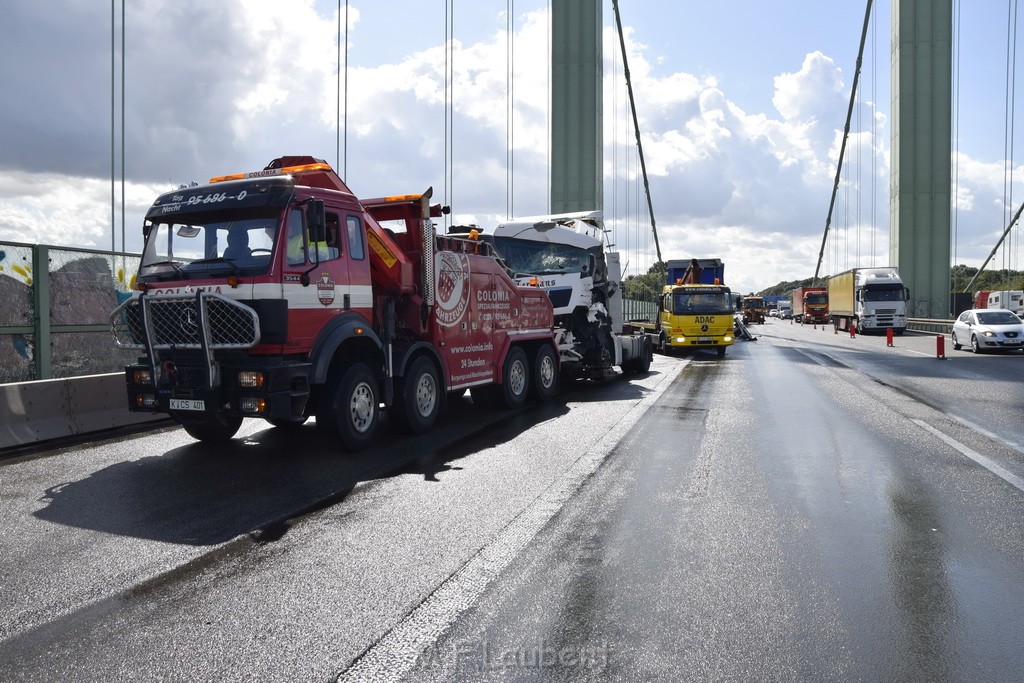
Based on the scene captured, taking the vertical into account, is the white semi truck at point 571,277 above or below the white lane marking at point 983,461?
above

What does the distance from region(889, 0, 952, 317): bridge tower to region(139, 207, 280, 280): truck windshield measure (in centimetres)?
4981

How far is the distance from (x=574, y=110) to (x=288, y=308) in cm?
3665

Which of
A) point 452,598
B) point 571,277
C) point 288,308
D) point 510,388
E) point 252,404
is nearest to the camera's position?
point 452,598

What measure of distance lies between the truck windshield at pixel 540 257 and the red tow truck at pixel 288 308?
5656 millimetres

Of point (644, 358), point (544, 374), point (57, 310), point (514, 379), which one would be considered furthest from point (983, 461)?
point (644, 358)

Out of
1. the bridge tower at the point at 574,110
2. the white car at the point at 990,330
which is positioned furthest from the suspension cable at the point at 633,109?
the white car at the point at 990,330

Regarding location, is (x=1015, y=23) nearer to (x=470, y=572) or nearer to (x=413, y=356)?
(x=413, y=356)

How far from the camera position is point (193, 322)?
7.66 metres

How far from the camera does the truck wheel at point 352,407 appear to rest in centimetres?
819

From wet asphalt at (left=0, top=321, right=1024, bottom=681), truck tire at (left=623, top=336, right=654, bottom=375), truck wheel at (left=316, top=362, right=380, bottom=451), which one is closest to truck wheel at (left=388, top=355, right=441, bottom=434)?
Answer: wet asphalt at (left=0, top=321, right=1024, bottom=681)

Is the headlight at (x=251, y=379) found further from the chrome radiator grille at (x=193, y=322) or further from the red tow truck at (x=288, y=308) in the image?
the chrome radiator grille at (x=193, y=322)

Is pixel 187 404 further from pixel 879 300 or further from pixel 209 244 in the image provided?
pixel 879 300

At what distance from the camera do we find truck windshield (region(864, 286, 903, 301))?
43.7 metres

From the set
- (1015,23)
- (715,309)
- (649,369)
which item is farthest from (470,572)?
(1015,23)
